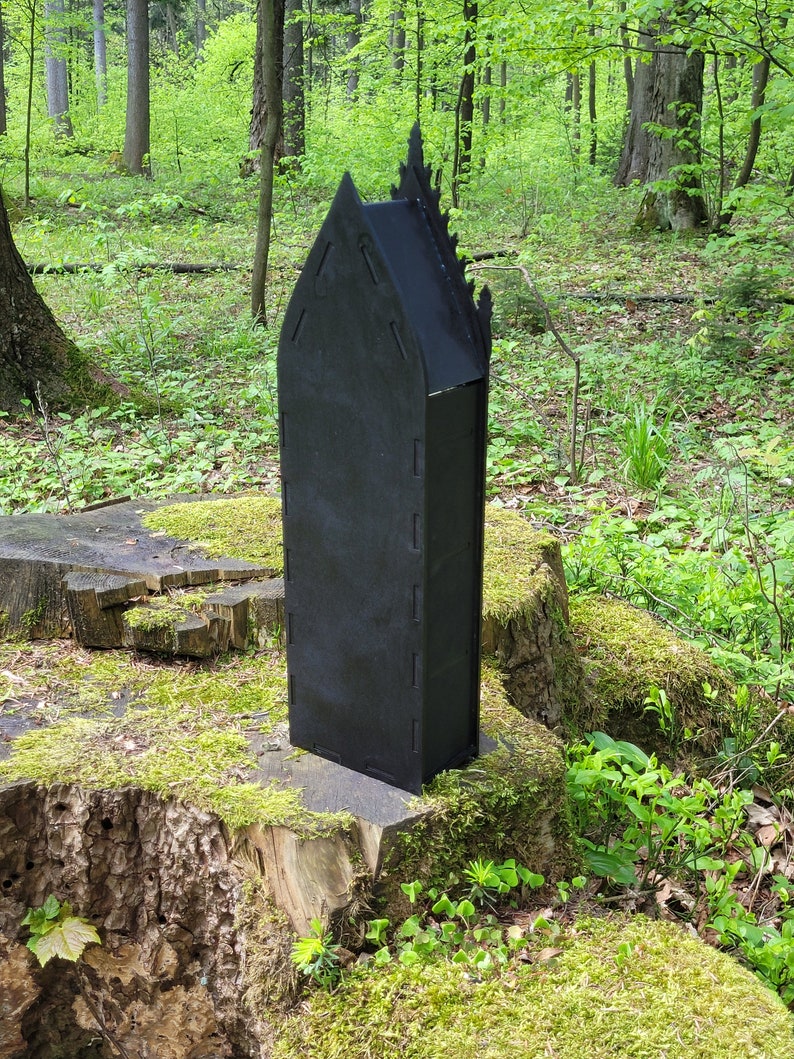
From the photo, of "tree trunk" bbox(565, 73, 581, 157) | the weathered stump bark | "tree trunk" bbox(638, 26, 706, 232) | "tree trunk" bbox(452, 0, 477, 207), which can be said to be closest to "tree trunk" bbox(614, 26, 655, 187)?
"tree trunk" bbox(638, 26, 706, 232)

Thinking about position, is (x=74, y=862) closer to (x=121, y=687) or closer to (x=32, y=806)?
(x=32, y=806)

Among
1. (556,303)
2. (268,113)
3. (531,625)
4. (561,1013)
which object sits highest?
(268,113)

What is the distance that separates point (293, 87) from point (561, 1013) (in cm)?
1912

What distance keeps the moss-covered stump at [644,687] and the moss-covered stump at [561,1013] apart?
1.39 m

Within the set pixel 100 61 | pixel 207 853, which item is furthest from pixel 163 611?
pixel 100 61

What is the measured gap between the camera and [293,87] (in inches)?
695

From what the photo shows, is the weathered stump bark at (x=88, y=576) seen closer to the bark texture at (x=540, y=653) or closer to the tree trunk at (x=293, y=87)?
the bark texture at (x=540, y=653)

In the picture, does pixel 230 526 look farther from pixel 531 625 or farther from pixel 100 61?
pixel 100 61

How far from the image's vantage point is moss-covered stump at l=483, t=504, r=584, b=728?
2.82 meters

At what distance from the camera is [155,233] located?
40.7ft

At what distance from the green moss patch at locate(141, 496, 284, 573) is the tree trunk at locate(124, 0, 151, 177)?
15992 millimetres

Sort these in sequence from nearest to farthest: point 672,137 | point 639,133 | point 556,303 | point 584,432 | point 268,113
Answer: point 584,432 < point 268,113 < point 556,303 < point 672,137 < point 639,133

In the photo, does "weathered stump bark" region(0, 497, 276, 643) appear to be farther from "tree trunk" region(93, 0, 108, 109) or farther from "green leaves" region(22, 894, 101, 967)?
"tree trunk" region(93, 0, 108, 109)

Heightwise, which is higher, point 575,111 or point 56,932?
point 575,111
